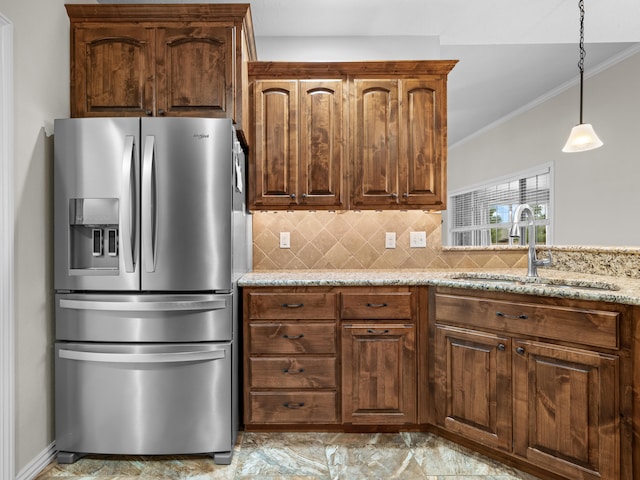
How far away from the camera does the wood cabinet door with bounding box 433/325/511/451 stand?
191 centimetres

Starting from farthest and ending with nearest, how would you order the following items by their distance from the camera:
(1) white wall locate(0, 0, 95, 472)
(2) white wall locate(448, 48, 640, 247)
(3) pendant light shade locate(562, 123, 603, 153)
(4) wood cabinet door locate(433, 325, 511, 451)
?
1. (2) white wall locate(448, 48, 640, 247)
2. (3) pendant light shade locate(562, 123, 603, 153)
3. (4) wood cabinet door locate(433, 325, 511, 451)
4. (1) white wall locate(0, 0, 95, 472)

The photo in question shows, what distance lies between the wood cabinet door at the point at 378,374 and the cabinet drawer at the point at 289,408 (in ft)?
0.39

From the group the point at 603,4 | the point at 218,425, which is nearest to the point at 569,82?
the point at 603,4

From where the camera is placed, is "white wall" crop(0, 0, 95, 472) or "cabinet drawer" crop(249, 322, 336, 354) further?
"cabinet drawer" crop(249, 322, 336, 354)

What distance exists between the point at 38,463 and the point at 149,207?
1.42 m

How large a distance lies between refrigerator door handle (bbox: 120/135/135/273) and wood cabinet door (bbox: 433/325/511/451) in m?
1.75

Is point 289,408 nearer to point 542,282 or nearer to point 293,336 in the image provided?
point 293,336

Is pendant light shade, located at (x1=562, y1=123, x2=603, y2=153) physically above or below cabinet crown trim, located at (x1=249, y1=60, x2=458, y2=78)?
below

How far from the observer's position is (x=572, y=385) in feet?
5.49

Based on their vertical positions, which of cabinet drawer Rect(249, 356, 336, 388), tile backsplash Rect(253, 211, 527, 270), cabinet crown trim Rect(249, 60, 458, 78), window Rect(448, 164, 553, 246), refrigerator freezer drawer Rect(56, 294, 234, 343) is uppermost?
cabinet crown trim Rect(249, 60, 458, 78)

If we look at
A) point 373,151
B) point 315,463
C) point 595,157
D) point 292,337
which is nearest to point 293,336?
point 292,337

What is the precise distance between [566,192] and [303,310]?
3.54 m

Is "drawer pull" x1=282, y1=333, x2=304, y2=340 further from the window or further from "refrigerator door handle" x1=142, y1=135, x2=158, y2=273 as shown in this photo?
the window

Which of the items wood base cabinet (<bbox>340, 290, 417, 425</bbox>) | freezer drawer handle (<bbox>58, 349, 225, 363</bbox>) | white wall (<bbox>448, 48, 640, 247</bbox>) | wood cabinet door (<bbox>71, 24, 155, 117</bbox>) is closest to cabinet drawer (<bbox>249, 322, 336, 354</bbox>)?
wood base cabinet (<bbox>340, 290, 417, 425</bbox>)
